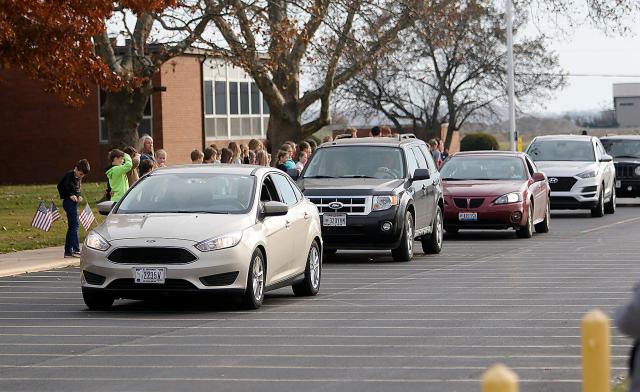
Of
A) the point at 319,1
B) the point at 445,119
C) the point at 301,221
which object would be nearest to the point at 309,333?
the point at 301,221

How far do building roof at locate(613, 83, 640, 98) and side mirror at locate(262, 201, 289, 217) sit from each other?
93.8 meters

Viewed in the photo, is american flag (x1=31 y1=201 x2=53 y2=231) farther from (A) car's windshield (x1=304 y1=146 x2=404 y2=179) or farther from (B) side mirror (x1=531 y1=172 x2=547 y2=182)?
(B) side mirror (x1=531 y1=172 x2=547 y2=182)

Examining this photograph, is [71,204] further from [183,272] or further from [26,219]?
[26,219]

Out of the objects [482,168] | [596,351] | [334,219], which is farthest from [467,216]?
[596,351]

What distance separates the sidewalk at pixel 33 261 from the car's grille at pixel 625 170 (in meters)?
19.5

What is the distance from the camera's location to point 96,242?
1425 cm

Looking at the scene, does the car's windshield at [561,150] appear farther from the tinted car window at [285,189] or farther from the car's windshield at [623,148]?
the tinted car window at [285,189]

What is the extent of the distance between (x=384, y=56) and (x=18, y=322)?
25.9 metres

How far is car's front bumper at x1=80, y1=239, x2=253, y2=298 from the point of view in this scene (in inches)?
545

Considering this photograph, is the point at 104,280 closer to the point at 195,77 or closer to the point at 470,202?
the point at 470,202

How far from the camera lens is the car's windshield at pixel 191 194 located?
14891mm

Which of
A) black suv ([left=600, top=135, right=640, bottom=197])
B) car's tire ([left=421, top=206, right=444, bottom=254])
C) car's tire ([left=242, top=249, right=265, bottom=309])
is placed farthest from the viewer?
black suv ([left=600, top=135, right=640, bottom=197])

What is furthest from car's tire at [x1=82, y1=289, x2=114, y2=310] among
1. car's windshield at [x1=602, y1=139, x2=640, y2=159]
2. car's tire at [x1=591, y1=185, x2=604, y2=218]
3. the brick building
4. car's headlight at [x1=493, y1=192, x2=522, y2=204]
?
the brick building

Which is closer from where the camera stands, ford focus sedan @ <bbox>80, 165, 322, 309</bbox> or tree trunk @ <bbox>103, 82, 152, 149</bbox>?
ford focus sedan @ <bbox>80, 165, 322, 309</bbox>
